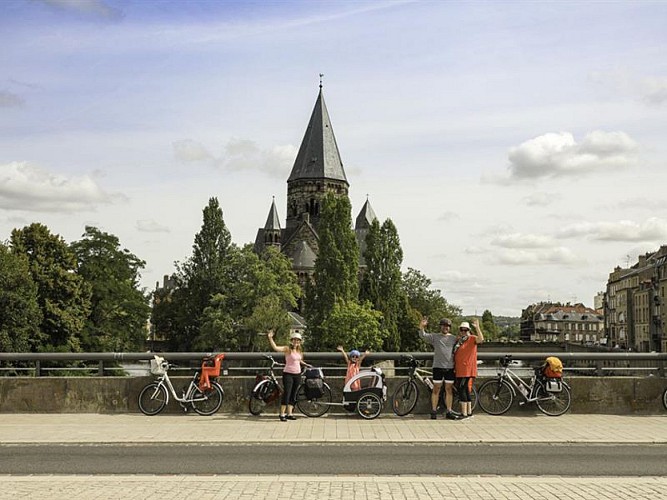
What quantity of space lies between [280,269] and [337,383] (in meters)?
67.0

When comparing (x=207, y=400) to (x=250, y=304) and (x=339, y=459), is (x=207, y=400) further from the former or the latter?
(x=250, y=304)

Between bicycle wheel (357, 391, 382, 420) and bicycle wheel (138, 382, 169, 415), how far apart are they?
3.79 m

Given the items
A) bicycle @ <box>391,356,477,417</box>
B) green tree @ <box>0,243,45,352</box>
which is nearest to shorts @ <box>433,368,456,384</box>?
bicycle @ <box>391,356,477,417</box>

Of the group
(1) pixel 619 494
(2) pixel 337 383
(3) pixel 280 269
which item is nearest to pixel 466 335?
(2) pixel 337 383

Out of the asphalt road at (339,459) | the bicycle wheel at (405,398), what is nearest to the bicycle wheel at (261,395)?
the bicycle wheel at (405,398)

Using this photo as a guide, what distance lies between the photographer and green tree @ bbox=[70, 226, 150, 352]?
6975 cm

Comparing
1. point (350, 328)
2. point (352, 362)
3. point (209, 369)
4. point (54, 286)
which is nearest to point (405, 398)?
point (352, 362)

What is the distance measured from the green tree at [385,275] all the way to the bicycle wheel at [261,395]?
7709 cm

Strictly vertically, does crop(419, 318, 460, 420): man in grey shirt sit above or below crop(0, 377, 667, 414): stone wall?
above

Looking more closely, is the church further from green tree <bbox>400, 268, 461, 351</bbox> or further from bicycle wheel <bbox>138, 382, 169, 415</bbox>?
bicycle wheel <bbox>138, 382, 169, 415</bbox>

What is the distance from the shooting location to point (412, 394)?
16406mm

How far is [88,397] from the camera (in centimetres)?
1702

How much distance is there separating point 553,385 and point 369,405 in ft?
11.5

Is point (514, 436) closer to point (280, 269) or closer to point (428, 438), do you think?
point (428, 438)
